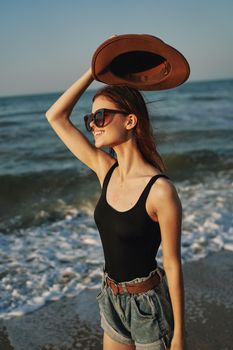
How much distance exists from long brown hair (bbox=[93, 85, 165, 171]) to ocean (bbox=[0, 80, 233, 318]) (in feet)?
0.76

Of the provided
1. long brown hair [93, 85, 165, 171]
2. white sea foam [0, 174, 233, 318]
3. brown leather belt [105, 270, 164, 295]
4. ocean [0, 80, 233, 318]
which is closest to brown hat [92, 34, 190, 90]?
long brown hair [93, 85, 165, 171]

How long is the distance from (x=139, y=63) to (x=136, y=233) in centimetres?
92

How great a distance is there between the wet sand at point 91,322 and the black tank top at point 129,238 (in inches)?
81.4

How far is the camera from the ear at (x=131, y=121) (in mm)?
2596

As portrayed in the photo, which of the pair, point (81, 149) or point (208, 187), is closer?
point (81, 149)

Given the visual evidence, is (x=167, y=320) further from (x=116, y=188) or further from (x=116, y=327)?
(x=116, y=188)

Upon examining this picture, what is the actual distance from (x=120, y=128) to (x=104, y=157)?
1.27 ft

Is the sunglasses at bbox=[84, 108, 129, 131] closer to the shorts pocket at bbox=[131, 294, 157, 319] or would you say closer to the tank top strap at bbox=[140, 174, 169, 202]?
the tank top strap at bbox=[140, 174, 169, 202]

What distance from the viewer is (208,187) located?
1102cm

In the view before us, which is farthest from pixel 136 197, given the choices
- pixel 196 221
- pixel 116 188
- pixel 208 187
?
pixel 208 187

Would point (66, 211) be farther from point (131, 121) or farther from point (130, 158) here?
point (131, 121)

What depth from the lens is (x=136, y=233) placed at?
242 centimetres

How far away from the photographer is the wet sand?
14.6 feet

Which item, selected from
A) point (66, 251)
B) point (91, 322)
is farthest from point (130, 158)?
point (66, 251)
